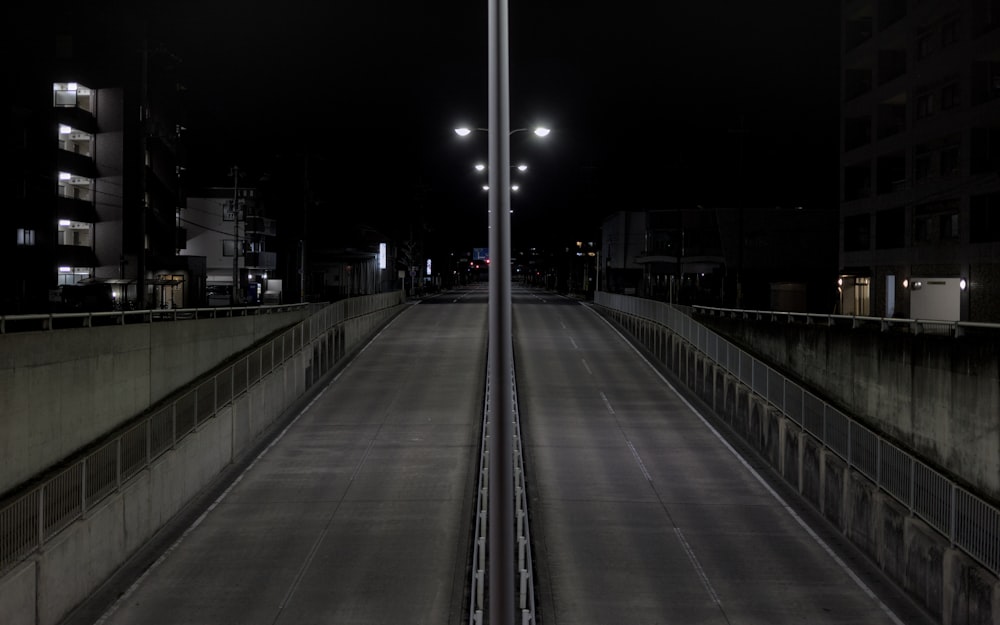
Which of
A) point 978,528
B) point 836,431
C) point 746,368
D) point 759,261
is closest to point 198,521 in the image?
point 836,431

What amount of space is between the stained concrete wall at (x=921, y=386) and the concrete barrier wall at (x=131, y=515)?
17.0 meters

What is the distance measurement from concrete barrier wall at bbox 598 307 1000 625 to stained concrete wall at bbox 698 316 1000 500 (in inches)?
78.9

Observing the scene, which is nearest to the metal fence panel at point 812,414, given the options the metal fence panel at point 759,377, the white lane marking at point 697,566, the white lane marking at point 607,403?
the metal fence panel at point 759,377

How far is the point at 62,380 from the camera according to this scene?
19.2 metres

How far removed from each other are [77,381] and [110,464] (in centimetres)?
376

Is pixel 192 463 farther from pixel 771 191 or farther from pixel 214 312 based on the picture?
pixel 771 191

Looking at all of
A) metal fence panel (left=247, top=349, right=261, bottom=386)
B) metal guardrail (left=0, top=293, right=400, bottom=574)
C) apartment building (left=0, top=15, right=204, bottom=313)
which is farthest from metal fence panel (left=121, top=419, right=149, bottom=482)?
apartment building (left=0, top=15, right=204, bottom=313)

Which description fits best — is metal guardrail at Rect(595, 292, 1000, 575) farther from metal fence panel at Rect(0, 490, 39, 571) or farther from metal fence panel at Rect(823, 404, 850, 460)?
metal fence panel at Rect(0, 490, 39, 571)

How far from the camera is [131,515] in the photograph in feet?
59.4

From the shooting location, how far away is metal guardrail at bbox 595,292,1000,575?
14.1 metres

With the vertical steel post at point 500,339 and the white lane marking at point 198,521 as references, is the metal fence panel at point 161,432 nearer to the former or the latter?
the white lane marking at point 198,521

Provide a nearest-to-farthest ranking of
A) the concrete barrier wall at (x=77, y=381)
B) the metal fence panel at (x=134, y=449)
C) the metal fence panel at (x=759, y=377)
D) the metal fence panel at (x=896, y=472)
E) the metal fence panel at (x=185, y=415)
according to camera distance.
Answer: the metal fence panel at (x=896, y=472) → the concrete barrier wall at (x=77, y=381) → the metal fence panel at (x=134, y=449) → the metal fence panel at (x=185, y=415) → the metal fence panel at (x=759, y=377)

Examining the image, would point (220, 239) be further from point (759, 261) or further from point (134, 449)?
point (134, 449)

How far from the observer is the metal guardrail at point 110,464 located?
13.5 m
